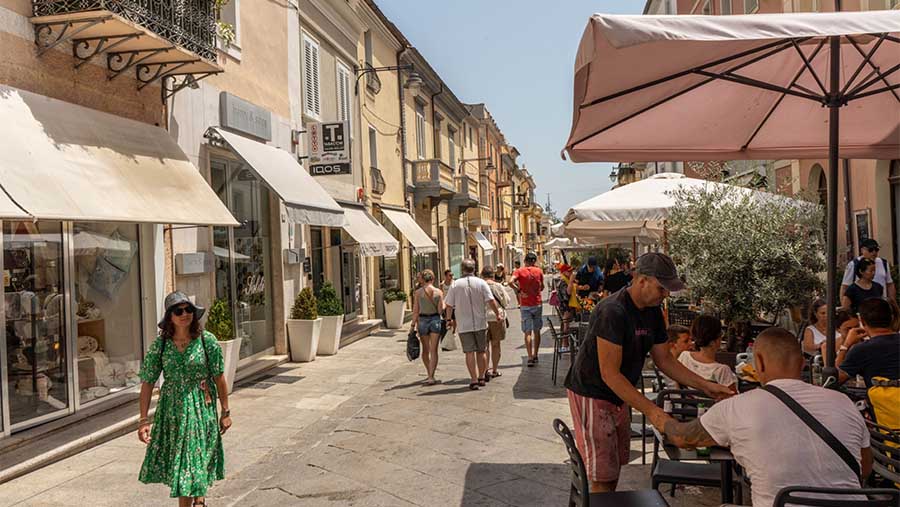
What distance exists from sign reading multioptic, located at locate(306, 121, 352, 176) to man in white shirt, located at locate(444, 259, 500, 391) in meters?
4.51

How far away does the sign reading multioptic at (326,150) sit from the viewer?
12.8 metres

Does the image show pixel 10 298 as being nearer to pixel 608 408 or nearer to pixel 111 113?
pixel 111 113

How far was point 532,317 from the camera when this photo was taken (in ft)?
35.7

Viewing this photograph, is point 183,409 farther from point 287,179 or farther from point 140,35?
point 287,179

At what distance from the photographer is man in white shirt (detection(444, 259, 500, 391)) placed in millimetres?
9109

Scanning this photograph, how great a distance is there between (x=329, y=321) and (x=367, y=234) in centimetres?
248

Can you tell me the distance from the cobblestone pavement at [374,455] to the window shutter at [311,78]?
6.29 m

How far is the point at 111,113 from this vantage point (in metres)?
7.59

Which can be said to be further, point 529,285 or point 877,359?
point 529,285

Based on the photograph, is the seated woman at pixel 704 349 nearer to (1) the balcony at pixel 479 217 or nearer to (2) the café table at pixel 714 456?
(2) the café table at pixel 714 456

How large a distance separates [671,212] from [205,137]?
616cm

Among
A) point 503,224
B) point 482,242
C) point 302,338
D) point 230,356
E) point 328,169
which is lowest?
point 302,338

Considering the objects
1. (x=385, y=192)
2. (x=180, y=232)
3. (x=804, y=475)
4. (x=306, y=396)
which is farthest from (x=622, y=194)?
(x=385, y=192)

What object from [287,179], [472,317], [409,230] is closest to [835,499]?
[472,317]
